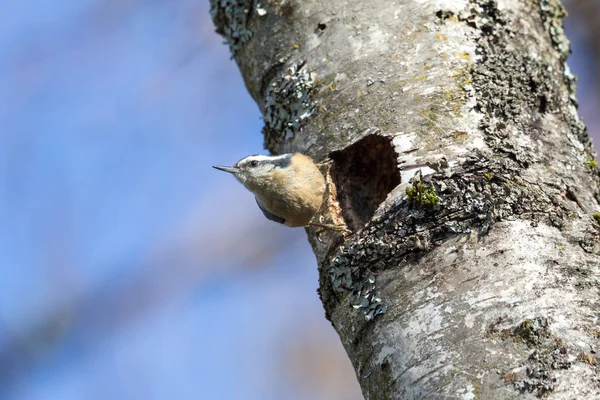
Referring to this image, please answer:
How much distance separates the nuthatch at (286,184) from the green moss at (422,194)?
0.40 metres

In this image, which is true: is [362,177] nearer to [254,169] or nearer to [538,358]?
[254,169]

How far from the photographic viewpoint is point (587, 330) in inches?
66.9

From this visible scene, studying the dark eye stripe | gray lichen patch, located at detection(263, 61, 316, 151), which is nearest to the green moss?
gray lichen patch, located at detection(263, 61, 316, 151)

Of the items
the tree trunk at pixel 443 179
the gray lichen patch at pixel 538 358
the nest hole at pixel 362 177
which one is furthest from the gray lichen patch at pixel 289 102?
the gray lichen patch at pixel 538 358

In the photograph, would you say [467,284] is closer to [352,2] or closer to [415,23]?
[415,23]

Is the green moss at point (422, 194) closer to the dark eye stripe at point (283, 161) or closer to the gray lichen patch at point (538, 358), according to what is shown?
the gray lichen patch at point (538, 358)

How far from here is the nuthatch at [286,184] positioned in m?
2.69

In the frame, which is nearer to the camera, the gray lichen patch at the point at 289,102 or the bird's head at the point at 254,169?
the gray lichen patch at the point at 289,102

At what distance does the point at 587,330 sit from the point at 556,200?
1.52 feet

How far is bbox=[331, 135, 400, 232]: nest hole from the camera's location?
2.45 metres

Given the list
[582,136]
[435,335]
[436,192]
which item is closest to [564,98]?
[582,136]

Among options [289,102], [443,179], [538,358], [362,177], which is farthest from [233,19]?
[538,358]

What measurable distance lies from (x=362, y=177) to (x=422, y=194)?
73cm

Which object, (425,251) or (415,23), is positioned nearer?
(425,251)
